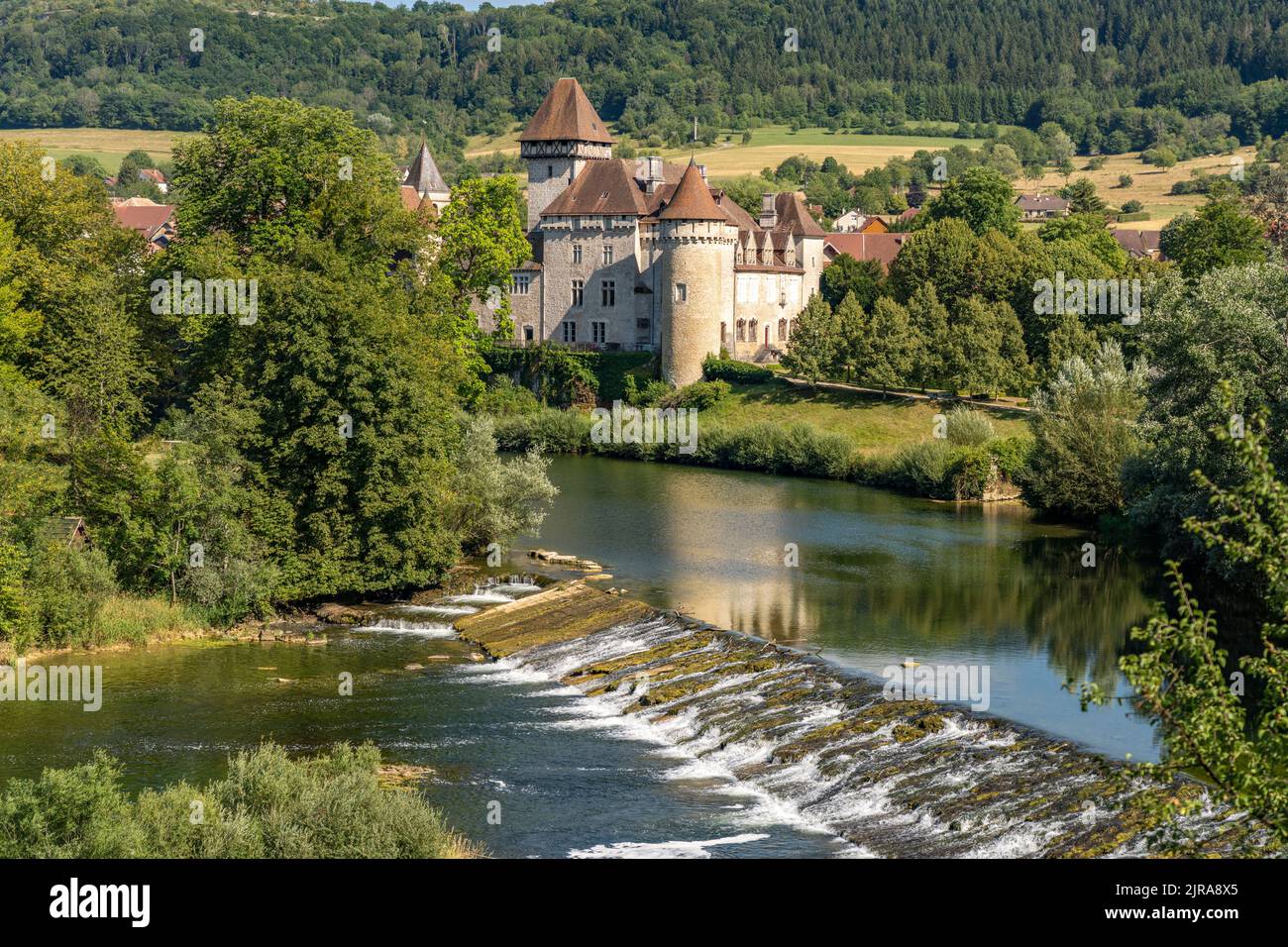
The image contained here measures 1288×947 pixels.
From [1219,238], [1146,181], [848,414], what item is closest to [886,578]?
[848,414]

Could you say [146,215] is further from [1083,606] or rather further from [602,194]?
[1083,606]

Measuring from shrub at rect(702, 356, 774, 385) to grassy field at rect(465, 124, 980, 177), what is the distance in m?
81.0

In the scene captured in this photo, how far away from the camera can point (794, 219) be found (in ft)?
313

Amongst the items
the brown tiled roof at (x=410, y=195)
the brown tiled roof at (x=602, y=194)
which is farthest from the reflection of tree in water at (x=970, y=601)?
the brown tiled roof at (x=410, y=195)

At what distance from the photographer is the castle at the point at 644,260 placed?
83.0 m

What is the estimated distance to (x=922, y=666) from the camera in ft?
118

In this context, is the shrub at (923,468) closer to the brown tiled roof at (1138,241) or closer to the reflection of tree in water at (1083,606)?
the reflection of tree in water at (1083,606)

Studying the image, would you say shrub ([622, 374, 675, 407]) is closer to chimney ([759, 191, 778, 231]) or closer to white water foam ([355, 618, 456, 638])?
chimney ([759, 191, 778, 231])

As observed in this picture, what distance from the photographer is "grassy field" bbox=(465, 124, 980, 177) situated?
170125 mm

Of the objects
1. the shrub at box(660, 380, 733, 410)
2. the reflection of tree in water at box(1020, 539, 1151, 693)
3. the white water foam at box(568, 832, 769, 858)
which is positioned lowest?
the white water foam at box(568, 832, 769, 858)

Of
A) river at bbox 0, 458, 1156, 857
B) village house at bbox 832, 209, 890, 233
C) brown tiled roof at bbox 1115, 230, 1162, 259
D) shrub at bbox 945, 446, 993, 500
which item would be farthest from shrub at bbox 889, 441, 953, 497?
village house at bbox 832, 209, 890, 233
